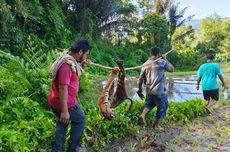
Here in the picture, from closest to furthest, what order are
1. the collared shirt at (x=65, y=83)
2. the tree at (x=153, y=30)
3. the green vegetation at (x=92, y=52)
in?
the collared shirt at (x=65, y=83) → the green vegetation at (x=92, y=52) → the tree at (x=153, y=30)

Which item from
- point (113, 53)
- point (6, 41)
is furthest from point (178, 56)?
point (6, 41)

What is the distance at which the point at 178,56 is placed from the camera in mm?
34438

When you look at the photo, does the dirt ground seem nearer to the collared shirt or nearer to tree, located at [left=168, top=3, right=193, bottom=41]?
the collared shirt

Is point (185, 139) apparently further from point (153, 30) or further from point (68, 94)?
point (153, 30)

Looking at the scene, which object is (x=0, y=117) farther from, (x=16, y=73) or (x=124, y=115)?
(x=124, y=115)

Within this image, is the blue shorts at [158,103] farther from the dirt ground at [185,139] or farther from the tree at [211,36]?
the tree at [211,36]

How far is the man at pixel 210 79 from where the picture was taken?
27.3 ft

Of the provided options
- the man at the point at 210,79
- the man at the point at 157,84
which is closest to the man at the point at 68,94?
the man at the point at 157,84

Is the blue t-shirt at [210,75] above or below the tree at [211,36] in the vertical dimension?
below

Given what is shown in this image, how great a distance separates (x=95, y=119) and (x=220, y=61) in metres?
35.3

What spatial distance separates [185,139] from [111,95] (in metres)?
1.96

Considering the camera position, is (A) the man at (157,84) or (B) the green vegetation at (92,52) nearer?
(B) the green vegetation at (92,52)

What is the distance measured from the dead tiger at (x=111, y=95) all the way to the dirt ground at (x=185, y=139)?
642mm

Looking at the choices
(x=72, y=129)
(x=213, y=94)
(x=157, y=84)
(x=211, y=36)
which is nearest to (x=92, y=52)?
(x=213, y=94)
